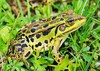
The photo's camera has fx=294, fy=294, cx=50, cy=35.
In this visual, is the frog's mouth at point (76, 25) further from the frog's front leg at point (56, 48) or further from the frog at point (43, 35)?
the frog's front leg at point (56, 48)

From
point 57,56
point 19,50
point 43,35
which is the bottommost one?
point 57,56

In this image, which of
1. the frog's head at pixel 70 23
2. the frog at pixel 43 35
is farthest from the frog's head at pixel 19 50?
the frog's head at pixel 70 23

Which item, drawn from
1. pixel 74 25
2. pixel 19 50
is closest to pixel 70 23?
pixel 74 25

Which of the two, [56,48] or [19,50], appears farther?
[56,48]

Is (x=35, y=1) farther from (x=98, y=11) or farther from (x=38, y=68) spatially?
(x=38, y=68)

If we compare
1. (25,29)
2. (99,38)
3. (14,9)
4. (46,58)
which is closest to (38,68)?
(46,58)

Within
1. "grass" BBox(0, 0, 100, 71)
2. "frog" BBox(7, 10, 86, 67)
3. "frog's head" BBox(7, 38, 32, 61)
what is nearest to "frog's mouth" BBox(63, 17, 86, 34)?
"frog" BBox(7, 10, 86, 67)

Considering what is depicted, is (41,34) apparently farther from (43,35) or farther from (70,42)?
(70,42)
